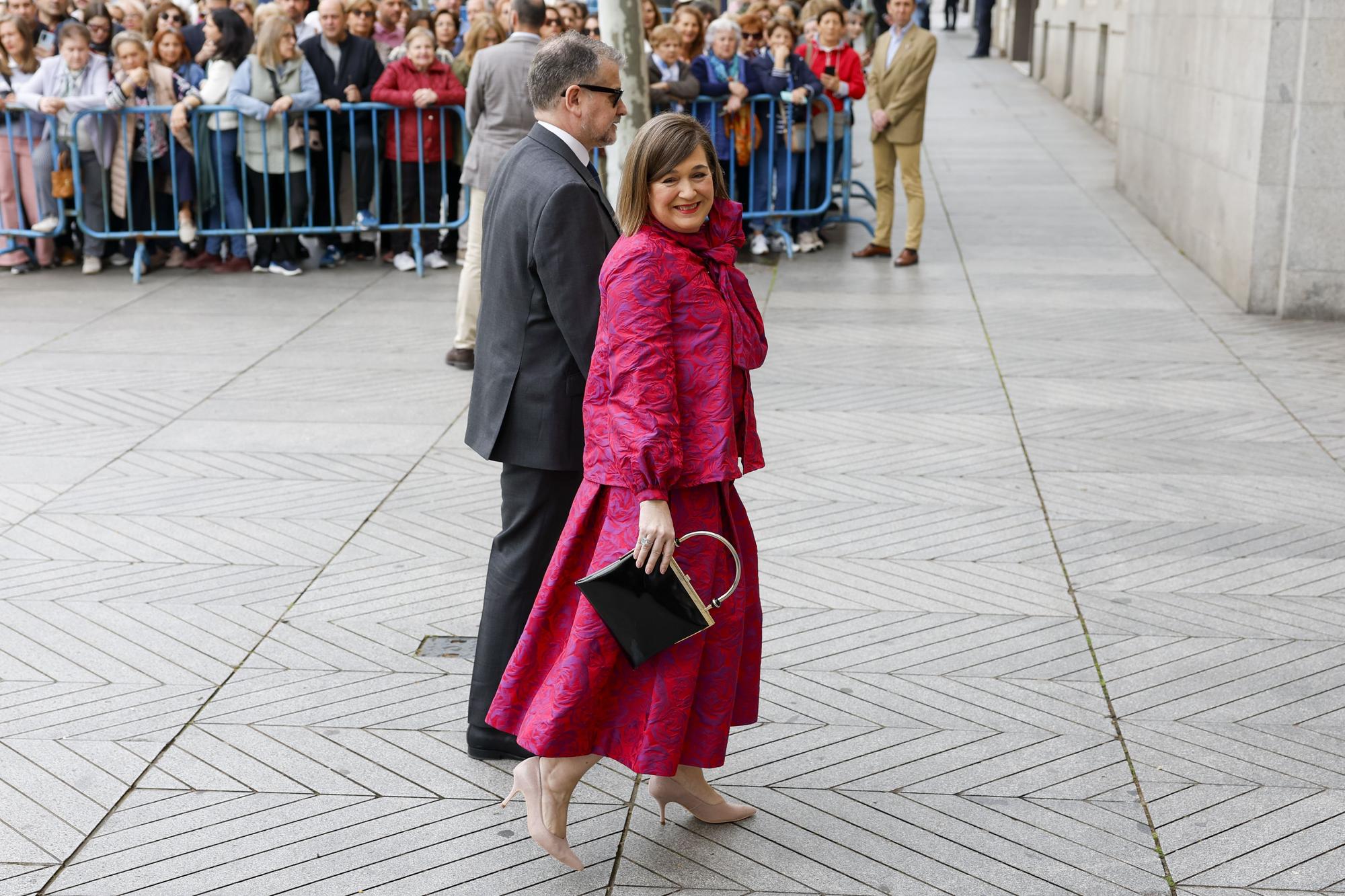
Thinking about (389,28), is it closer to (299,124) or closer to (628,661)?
(299,124)

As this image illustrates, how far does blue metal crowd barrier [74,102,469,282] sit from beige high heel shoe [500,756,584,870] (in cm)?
814

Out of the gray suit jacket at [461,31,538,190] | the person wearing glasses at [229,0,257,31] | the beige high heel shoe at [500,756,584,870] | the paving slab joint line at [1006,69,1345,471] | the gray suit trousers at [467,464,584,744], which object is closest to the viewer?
the beige high heel shoe at [500,756,584,870]

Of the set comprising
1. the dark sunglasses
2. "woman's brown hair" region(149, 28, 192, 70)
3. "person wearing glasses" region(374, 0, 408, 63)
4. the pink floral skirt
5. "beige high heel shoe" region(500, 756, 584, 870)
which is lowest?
"beige high heel shoe" region(500, 756, 584, 870)

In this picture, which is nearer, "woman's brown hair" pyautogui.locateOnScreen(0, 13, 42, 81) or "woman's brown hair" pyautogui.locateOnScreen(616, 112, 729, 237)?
"woman's brown hair" pyautogui.locateOnScreen(616, 112, 729, 237)

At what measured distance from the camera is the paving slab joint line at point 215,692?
364cm

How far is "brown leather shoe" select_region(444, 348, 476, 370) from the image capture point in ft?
27.8

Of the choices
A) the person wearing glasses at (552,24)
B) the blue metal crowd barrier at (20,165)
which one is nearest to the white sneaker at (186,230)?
the blue metal crowd barrier at (20,165)

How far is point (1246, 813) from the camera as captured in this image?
3.85 m

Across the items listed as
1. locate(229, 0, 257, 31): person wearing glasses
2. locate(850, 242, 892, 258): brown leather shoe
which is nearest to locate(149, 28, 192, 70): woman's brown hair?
locate(229, 0, 257, 31): person wearing glasses

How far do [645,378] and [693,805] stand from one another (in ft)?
3.71

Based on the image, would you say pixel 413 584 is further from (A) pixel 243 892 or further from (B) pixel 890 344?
(B) pixel 890 344

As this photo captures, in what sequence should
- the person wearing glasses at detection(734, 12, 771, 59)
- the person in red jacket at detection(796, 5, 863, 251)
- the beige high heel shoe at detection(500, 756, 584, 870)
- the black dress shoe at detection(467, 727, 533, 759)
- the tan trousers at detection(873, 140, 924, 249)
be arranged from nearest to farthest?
the beige high heel shoe at detection(500, 756, 584, 870) < the black dress shoe at detection(467, 727, 533, 759) < the tan trousers at detection(873, 140, 924, 249) < the person in red jacket at detection(796, 5, 863, 251) < the person wearing glasses at detection(734, 12, 771, 59)

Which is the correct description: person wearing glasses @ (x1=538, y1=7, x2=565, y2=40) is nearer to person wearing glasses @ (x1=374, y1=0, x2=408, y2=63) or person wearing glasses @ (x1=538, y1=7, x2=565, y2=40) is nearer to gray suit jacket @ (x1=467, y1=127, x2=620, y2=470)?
person wearing glasses @ (x1=374, y1=0, x2=408, y2=63)

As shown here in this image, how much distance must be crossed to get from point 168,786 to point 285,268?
8083mm
